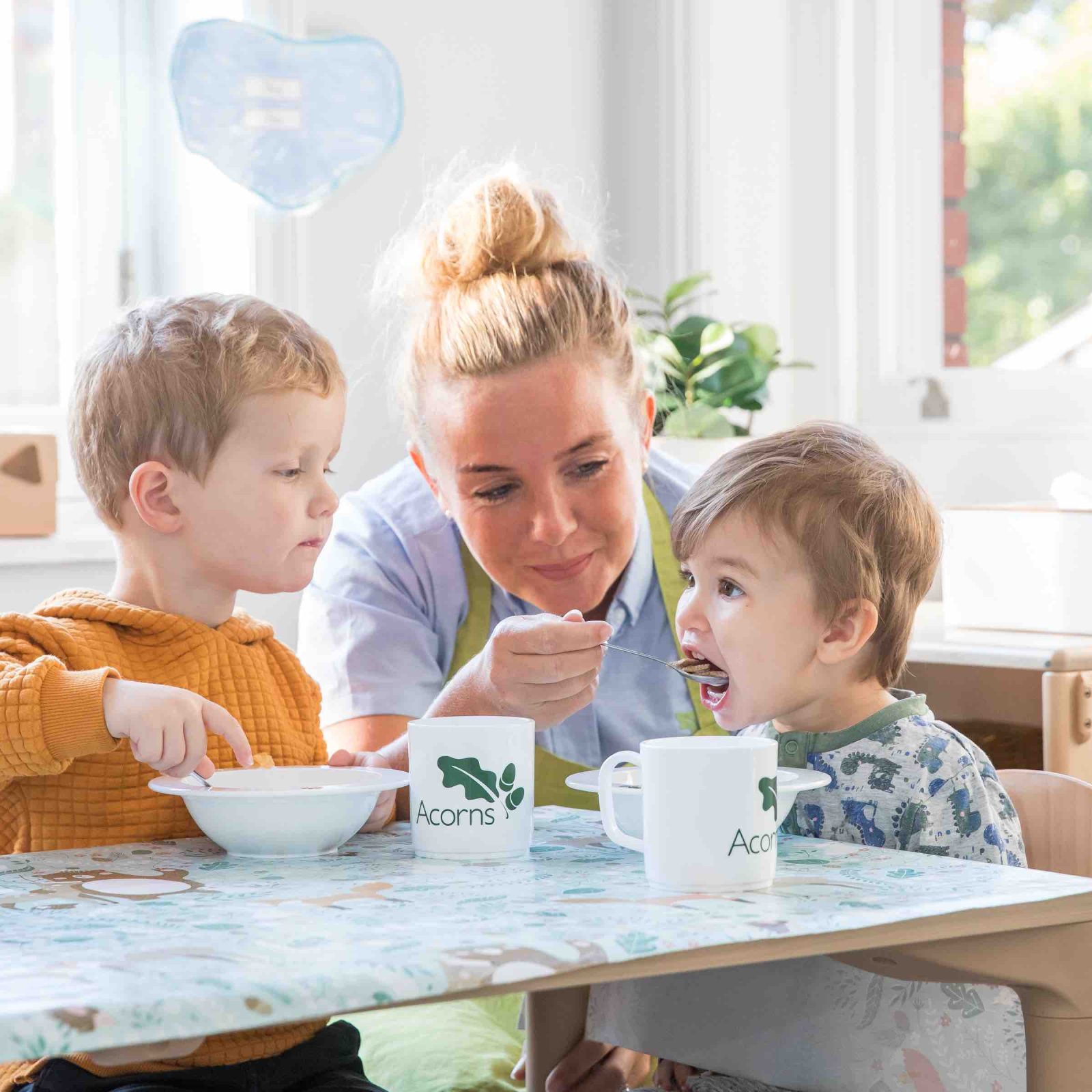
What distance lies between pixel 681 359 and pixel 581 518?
92cm

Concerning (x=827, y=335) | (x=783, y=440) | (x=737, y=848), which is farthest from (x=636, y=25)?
(x=737, y=848)

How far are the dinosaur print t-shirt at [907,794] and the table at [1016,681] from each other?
28.0 inches

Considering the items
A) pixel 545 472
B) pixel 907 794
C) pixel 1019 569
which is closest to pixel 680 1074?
pixel 907 794

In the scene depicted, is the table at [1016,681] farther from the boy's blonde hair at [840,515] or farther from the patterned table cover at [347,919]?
the patterned table cover at [347,919]

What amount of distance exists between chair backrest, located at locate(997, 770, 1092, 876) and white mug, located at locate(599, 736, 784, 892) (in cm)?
42

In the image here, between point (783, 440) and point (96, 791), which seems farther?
point (783, 440)

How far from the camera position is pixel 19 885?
2.66ft

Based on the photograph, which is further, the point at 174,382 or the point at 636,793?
the point at 174,382

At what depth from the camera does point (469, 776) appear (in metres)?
0.89

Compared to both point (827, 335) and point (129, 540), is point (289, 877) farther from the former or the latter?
point (827, 335)

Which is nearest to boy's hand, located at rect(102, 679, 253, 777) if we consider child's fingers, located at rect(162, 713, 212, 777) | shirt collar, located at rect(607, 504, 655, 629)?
child's fingers, located at rect(162, 713, 212, 777)

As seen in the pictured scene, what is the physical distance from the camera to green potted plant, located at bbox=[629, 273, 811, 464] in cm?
225

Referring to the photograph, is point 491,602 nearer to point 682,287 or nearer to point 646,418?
point 646,418

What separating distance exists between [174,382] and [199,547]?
0.41ft
